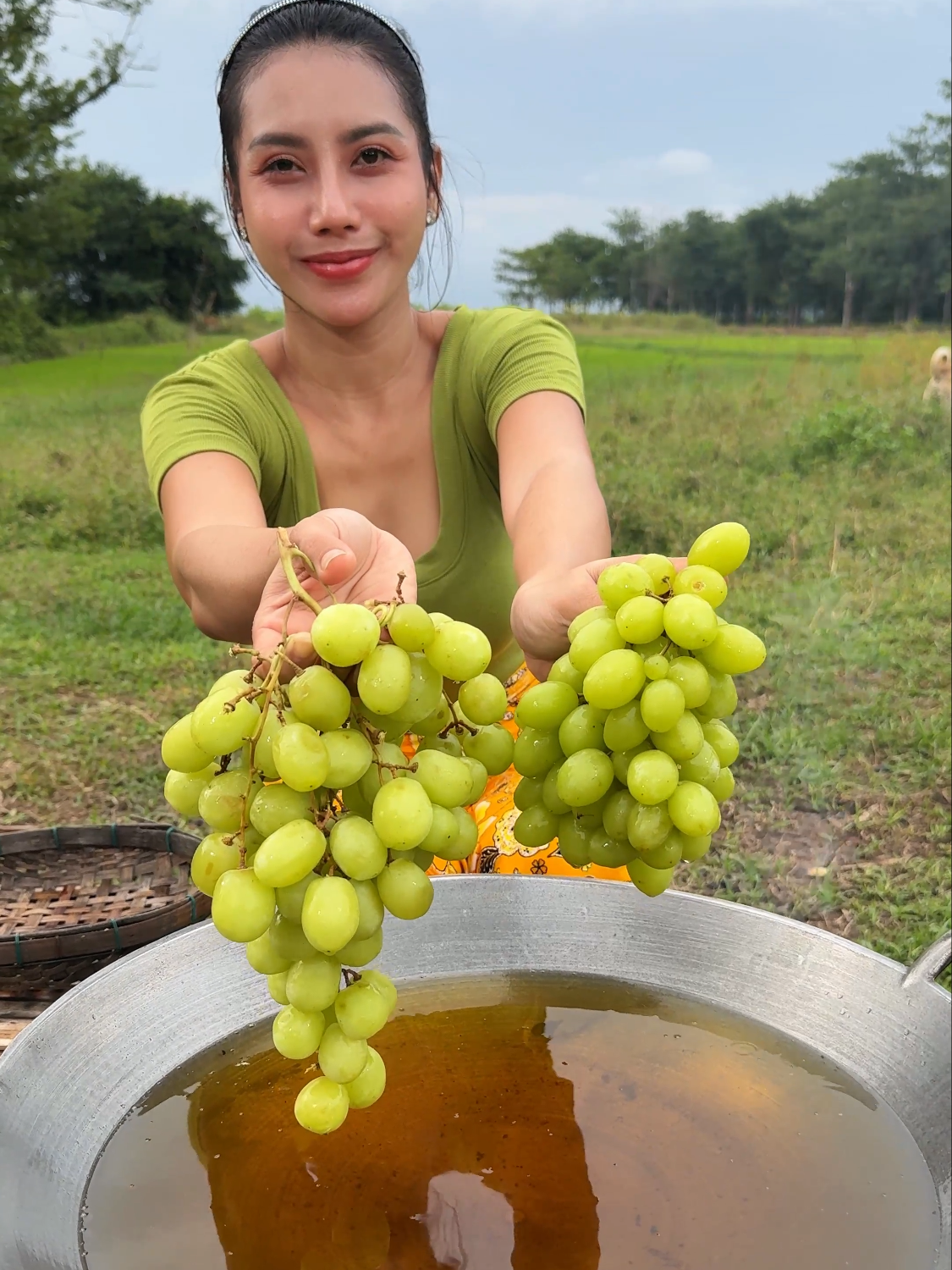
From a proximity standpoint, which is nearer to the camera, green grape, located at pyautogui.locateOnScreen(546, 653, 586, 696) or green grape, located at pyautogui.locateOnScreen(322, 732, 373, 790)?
green grape, located at pyautogui.locateOnScreen(322, 732, 373, 790)

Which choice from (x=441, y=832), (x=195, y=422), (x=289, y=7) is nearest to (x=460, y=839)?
(x=441, y=832)

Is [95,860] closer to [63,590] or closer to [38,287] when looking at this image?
[63,590]

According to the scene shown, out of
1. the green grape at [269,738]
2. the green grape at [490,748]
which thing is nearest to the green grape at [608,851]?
the green grape at [490,748]

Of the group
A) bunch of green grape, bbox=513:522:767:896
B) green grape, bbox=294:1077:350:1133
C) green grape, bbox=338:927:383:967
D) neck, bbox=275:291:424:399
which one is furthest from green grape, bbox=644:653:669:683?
neck, bbox=275:291:424:399

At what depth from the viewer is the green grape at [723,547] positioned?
37.1 inches

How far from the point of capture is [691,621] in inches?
34.9

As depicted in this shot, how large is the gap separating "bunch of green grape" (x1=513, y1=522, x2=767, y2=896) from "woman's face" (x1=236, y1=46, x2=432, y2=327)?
916mm

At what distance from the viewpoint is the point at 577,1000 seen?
3.96ft

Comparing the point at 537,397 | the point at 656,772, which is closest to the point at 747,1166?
the point at 656,772

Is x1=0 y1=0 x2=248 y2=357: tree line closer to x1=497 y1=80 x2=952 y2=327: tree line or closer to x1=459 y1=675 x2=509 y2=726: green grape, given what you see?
x1=497 y1=80 x2=952 y2=327: tree line

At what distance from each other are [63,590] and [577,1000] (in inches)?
166

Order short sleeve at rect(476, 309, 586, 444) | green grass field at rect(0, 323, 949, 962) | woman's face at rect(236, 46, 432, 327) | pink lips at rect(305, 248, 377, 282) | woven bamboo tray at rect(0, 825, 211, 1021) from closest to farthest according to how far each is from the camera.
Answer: woven bamboo tray at rect(0, 825, 211, 1021) < woman's face at rect(236, 46, 432, 327) < pink lips at rect(305, 248, 377, 282) < short sleeve at rect(476, 309, 586, 444) < green grass field at rect(0, 323, 949, 962)

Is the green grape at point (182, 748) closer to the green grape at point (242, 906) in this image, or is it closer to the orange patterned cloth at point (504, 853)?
the green grape at point (242, 906)

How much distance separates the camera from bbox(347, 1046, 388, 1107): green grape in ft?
3.02
